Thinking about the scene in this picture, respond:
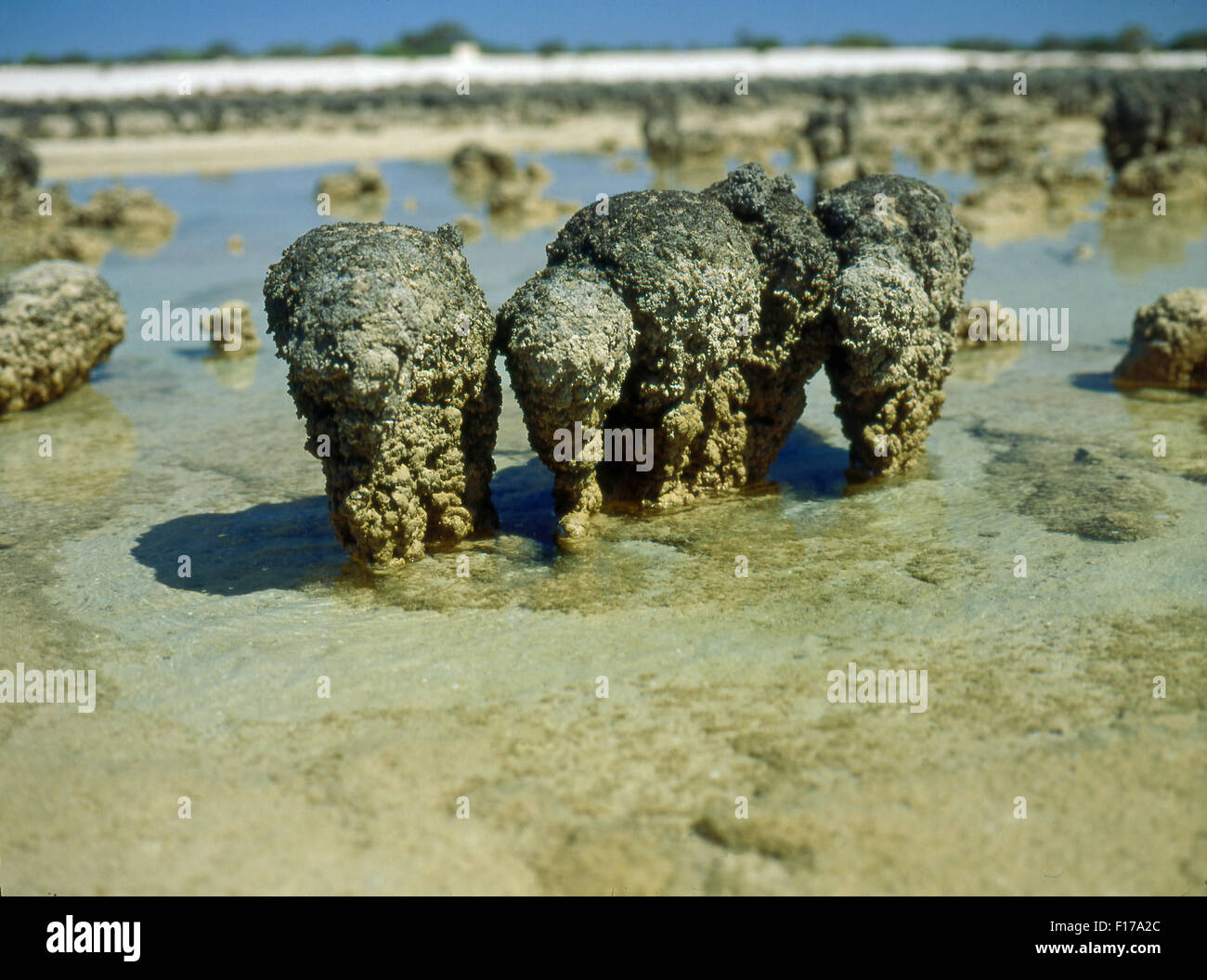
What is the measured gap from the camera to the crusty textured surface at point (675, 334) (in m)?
4.52

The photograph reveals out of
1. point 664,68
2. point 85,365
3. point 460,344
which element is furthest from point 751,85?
point 460,344

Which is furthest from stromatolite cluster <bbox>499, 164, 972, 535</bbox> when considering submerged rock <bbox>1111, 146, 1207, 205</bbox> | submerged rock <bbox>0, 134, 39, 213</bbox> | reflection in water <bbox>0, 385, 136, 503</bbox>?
submerged rock <bbox>0, 134, 39, 213</bbox>

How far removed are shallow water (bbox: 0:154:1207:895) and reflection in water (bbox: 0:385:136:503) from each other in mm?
51

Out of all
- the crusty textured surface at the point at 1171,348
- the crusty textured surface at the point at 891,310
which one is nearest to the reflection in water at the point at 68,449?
the crusty textured surface at the point at 891,310

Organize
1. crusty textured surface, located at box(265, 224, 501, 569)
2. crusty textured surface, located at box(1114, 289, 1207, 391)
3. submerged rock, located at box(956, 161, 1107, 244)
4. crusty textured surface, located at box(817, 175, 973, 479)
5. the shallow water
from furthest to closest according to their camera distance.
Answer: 1. submerged rock, located at box(956, 161, 1107, 244)
2. crusty textured surface, located at box(1114, 289, 1207, 391)
3. crusty textured surface, located at box(817, 175, 973, 479)
4. crusty textured surface, located at box(265, 224, 501, 569)
5. the shallow water

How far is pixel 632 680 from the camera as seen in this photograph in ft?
12.1

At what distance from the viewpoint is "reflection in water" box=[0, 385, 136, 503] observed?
19.4 ft

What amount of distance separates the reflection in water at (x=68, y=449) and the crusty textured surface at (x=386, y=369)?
207 cm

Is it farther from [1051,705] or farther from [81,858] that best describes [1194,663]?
[81,858]

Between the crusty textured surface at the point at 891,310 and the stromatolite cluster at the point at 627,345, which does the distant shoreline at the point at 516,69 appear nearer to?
the crusty textured surface at the point at 891,310

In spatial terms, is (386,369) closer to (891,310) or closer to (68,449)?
(891,310)

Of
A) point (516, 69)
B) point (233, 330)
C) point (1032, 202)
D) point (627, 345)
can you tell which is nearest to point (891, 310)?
point (627, 345)

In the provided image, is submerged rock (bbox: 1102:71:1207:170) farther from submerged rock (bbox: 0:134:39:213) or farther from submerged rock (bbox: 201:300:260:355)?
submerged rock (bbox: 0:134:39:213)

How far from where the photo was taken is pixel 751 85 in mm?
36531
